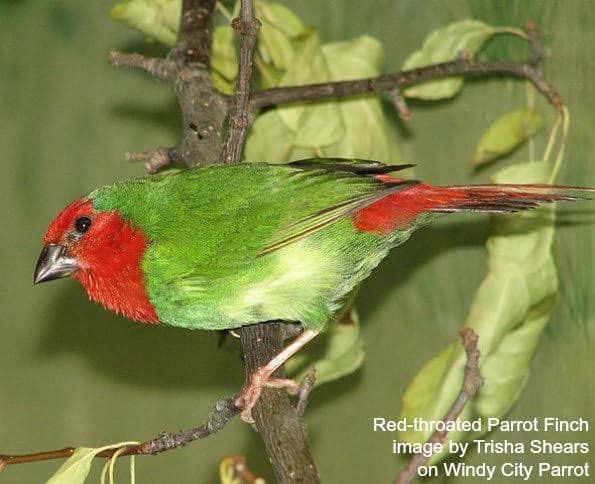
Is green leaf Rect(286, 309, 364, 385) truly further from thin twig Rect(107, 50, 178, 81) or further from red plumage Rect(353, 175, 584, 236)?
thin twig Rect(107, 50, 178, 81)

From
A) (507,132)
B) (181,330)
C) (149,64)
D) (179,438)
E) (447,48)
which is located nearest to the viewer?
(179,438)

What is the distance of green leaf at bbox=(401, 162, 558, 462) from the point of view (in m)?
2.16

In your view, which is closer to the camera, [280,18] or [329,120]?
[329,120]

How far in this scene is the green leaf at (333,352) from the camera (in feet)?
7.57

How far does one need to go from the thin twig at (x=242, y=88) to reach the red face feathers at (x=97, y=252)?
0.32 m

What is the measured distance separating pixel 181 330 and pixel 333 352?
935 mm

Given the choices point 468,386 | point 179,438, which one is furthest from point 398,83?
point 179,438

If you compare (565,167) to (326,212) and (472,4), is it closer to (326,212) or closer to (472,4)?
(472,4)

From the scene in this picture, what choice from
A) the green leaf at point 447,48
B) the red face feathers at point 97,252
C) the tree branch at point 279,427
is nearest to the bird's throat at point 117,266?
the red face feathers at point 97,252

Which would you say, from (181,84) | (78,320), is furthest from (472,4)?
(78,320)

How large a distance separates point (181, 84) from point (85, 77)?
126cm

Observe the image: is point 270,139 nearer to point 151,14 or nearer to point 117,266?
point 151,14

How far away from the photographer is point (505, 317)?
2.15 metres

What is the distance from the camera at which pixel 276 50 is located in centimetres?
245
